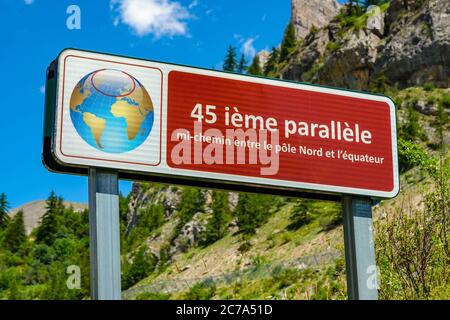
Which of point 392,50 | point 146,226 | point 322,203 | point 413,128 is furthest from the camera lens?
point 146,226

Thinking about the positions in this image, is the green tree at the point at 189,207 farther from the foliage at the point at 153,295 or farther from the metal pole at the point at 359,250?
the metal pole at the point at 359,250

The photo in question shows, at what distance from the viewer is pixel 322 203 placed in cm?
9138

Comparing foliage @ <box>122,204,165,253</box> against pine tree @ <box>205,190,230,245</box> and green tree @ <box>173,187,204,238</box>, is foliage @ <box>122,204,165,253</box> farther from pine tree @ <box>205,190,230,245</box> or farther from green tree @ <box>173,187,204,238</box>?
pine tree @ <box>205,190,230,245</box>

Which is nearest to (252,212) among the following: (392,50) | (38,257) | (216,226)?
(216,226)

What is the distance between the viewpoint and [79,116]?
14094 mm

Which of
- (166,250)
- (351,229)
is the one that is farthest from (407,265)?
(166,250)

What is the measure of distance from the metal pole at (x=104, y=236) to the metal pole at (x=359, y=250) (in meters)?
4.68

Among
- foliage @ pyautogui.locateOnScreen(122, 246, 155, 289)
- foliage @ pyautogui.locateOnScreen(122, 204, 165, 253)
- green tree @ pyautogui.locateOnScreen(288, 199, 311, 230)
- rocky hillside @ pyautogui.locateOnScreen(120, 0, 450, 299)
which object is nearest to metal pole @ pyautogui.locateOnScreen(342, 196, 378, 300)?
rocky hillside @ pyautogui.locateOnScreen(120, 0, 450, 299)

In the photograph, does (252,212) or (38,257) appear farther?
(38,257)

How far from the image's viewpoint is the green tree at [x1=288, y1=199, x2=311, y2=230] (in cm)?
8700

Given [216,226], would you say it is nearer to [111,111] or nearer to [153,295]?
[153,295]

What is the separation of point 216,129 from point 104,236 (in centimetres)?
296

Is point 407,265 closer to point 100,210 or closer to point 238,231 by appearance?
point 100,210

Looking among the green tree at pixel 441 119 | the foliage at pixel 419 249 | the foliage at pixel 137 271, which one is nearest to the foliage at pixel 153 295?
the foliage at pixel 137 271
